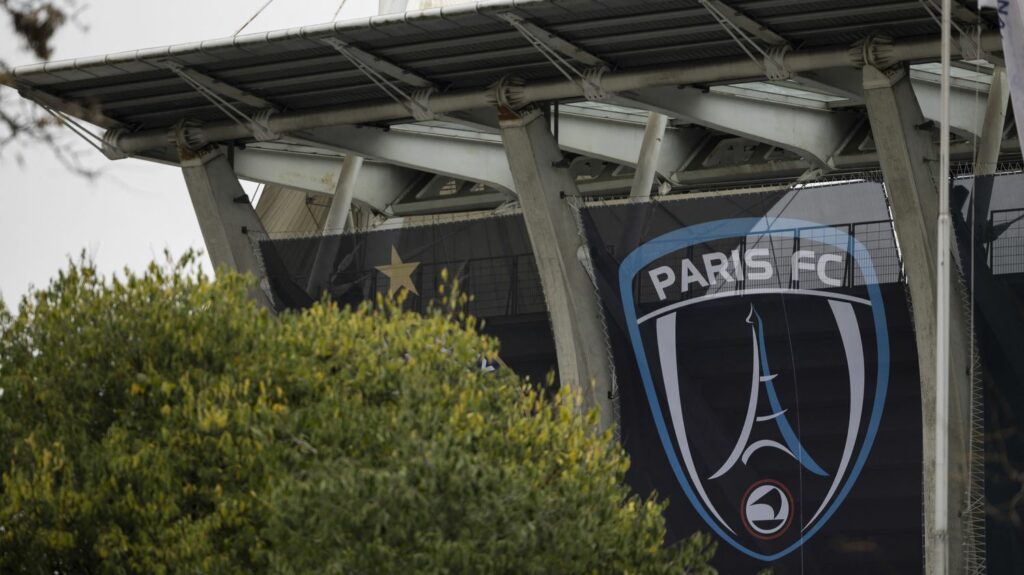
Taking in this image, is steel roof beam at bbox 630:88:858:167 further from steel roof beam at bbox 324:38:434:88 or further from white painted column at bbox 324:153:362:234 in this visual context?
white painted column at bbox 324:153:362:234

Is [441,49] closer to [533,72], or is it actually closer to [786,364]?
[533,72]

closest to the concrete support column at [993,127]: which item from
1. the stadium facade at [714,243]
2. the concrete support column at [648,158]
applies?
the stadium facade at [714,243]

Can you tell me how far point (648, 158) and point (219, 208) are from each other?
21.3 feet

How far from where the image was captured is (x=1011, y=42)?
17266 millimetres

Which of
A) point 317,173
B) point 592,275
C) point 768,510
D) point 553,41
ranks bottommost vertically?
point 768,510

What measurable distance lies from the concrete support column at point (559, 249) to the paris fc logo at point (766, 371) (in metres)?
1.01

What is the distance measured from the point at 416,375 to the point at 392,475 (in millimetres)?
1817

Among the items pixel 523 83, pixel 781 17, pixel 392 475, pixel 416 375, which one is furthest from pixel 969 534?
pixel 392 475

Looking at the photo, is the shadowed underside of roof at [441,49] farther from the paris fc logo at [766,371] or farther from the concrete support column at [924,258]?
the paris fc logo at [766,371]

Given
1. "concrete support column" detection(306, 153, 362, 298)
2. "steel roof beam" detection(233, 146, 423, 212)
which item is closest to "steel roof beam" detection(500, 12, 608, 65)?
"concrete support column" detection(306, 153, 362, 298)

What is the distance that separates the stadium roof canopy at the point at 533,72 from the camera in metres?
21.4

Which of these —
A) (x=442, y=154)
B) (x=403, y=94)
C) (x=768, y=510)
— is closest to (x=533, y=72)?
(x=403, y=94)

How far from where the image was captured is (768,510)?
22719 mm

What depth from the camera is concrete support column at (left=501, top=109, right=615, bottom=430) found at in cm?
2411
